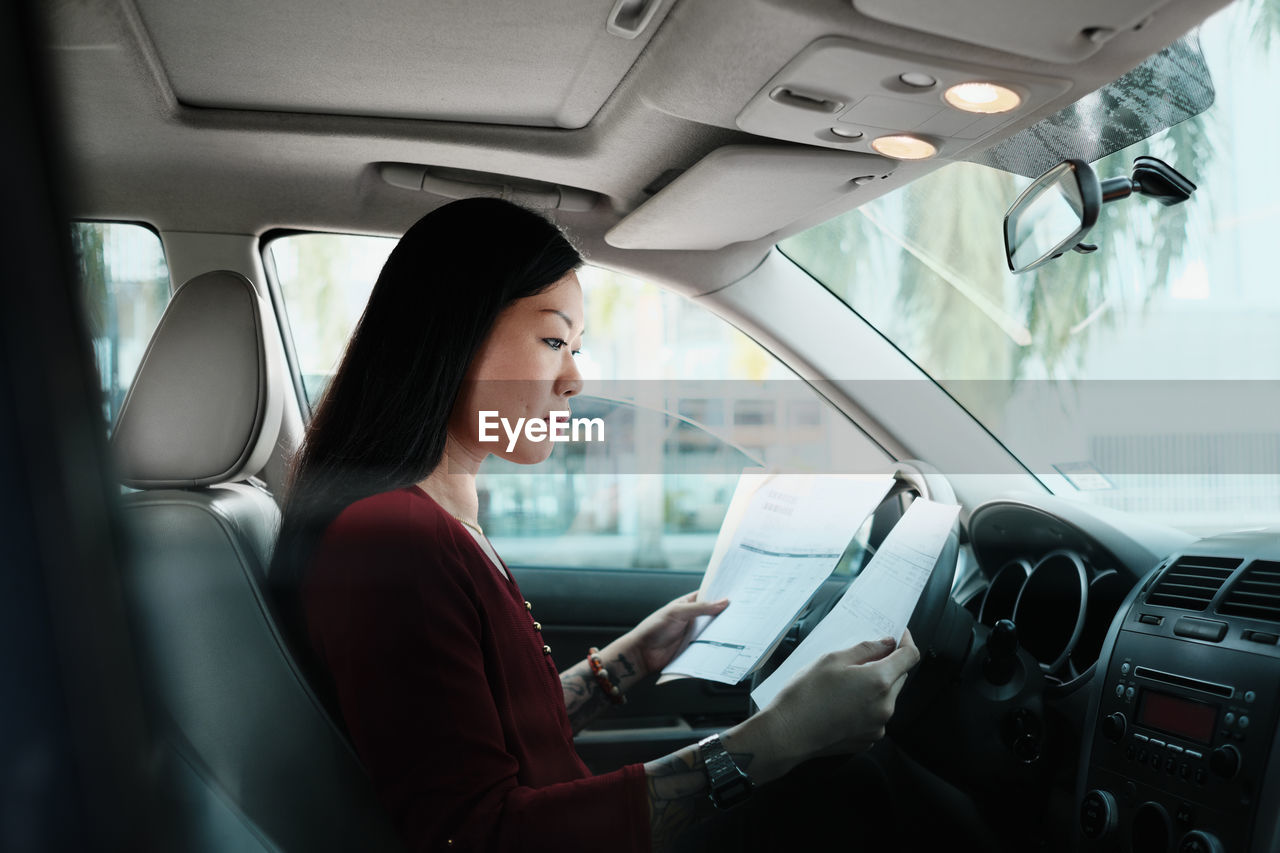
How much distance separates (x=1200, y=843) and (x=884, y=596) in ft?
1.40

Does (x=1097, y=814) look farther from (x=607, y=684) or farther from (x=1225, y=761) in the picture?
(x=607, y=684)

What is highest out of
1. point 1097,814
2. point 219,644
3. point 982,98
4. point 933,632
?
point 982,98

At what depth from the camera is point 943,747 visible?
1409mm

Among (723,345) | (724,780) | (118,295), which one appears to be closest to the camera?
(118,295)

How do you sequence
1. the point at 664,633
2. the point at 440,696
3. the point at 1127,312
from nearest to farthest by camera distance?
1. the point at 440,696
2. the point at 664,633
3. the point at 1127,312

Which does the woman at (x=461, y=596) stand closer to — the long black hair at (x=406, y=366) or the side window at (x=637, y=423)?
the long black hair at (x=406, y=366)

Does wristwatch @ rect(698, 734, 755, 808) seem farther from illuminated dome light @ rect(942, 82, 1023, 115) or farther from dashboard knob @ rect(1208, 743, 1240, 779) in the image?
illuminated dome light @ rect(942, 82, 1023, 115)

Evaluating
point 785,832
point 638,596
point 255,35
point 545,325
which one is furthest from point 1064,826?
point 255,35

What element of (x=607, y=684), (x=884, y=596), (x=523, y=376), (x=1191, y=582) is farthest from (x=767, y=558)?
(x=1191, y=582)

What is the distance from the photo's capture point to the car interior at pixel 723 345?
885 millimetres

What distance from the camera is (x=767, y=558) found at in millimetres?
1343

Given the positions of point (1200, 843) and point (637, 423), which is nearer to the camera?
point (1200, 843)

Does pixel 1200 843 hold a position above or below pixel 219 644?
below

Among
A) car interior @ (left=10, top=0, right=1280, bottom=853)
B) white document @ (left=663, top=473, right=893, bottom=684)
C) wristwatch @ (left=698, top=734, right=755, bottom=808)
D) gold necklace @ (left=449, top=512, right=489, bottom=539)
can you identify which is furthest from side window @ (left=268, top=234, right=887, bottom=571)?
wristwatch @ (left=698, top=734, right=755, bottom=808)
